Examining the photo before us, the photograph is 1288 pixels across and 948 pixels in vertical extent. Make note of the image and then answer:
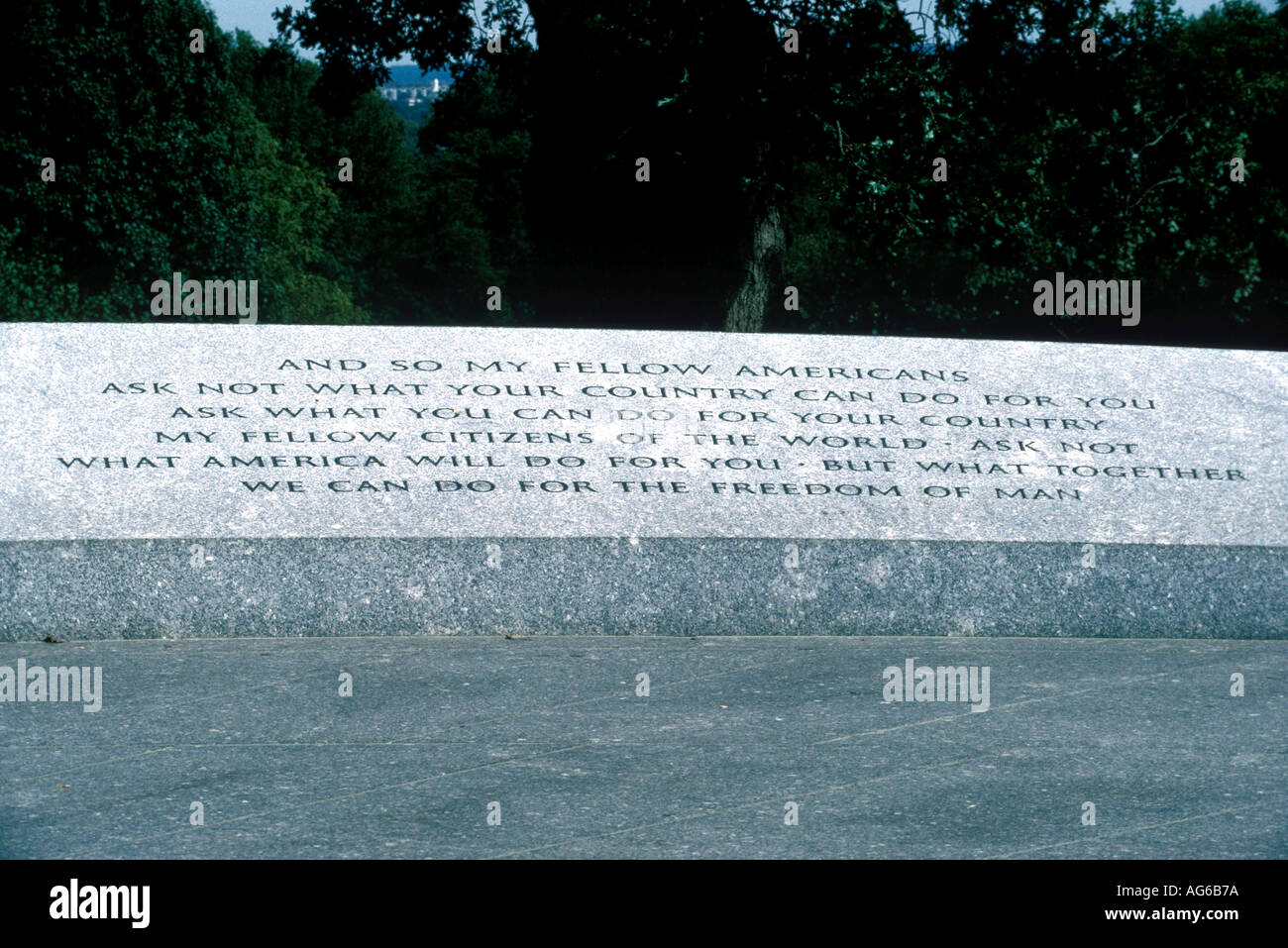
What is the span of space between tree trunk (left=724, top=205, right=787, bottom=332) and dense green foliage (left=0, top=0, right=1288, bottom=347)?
4 cm

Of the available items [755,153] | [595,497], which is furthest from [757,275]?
[595,497]

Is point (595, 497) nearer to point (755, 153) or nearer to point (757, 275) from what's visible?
point (755, 153)

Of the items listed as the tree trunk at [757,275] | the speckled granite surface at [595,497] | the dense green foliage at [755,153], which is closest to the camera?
the speckled granite surface at [595,497]

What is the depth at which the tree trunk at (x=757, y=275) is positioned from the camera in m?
14.4

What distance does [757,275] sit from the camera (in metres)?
14.5

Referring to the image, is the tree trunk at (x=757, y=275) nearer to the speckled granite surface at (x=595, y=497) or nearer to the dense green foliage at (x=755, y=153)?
the dense green foliage at (x=755, y=153)

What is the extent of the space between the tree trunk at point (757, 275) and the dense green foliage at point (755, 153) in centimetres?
4

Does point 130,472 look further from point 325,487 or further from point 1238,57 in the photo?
point 1238,57

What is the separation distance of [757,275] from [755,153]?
5.29 feet

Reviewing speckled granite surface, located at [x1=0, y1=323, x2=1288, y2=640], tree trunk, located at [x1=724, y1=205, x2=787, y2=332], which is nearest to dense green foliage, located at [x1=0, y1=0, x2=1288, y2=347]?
tree trunk, located at [x1=724, y1=205, x2=787, y2=332]

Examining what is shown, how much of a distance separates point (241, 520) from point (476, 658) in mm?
1198

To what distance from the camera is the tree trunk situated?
1443cm

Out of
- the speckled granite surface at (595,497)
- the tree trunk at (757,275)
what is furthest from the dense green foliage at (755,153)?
the speckled granite surface at (595,497)

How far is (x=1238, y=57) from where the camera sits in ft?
101
